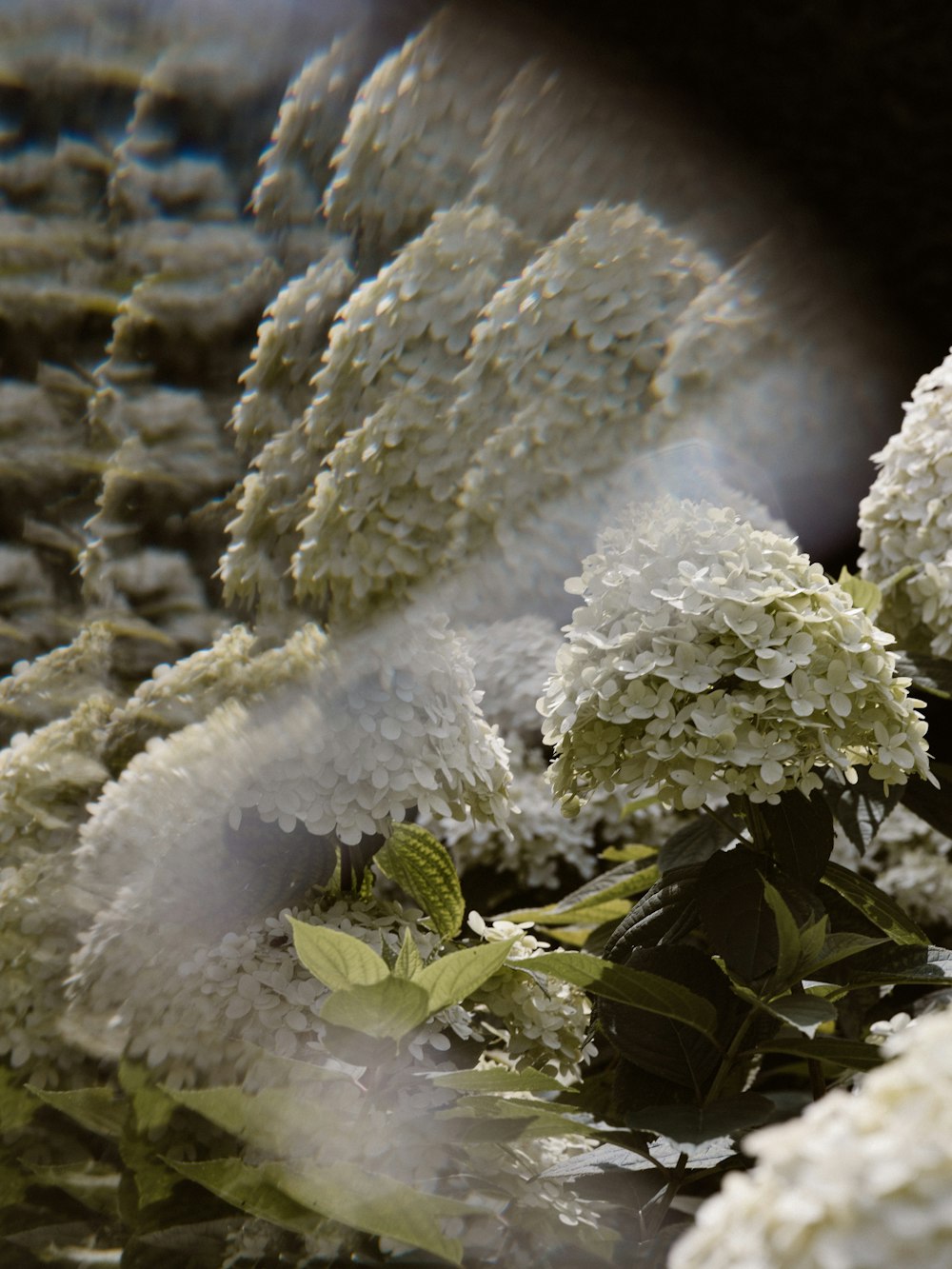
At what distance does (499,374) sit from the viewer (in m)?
0.70

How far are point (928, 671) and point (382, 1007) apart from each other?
0.52 m

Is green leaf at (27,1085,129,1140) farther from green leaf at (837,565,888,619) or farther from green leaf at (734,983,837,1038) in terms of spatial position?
green leaf at (837,565,888,619)

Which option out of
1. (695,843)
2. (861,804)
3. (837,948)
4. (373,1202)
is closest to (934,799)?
(861,804)

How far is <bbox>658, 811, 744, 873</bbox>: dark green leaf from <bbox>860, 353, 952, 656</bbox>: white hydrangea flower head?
0.26 metres

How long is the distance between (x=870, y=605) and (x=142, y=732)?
533 millimetres

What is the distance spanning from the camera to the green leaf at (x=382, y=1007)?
50cm

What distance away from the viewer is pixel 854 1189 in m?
0.26

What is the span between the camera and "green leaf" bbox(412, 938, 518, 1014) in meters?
0.53

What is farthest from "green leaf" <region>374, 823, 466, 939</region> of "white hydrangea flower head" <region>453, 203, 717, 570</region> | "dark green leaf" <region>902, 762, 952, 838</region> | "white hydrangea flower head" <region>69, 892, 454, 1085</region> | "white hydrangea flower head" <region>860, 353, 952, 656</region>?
"white hydrangea flower head" <region>860, 353, 952, 656</region>

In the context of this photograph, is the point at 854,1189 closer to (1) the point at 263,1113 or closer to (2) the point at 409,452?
(1) the point at 263,1113

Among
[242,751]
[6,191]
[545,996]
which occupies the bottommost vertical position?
[545,996]

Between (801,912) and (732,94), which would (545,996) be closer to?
(801,912)

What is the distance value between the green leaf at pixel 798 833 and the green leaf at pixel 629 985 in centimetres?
11

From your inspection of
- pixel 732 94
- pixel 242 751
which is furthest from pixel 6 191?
pixel 732 94
